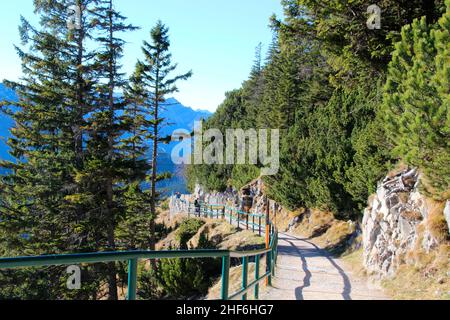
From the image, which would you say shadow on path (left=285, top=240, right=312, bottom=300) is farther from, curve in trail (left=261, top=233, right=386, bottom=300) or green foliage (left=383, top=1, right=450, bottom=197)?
green foliage (left=383, top=1, right=450, bottom=197)

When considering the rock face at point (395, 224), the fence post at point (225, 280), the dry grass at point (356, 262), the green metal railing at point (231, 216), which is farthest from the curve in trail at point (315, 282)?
the green metal railing at point (231, 216)

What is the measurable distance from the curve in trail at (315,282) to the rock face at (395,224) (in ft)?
3.11

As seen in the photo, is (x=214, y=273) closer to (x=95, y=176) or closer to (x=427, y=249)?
(x=95, y=176)

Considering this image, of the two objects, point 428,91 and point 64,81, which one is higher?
point 64,81

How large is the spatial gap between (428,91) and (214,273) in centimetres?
1427

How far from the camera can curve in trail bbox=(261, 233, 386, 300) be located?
372 inches

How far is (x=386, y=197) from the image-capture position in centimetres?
1259

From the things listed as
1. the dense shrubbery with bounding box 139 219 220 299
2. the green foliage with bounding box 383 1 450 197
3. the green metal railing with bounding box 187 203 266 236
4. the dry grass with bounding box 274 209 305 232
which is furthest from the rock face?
the dry grass with bounding box 274 209 305 232

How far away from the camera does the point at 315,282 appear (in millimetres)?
11344

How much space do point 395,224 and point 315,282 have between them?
10.1 feet

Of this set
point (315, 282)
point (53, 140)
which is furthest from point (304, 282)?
point (53, 140)

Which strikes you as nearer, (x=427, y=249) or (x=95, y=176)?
(x=427, y=249)
